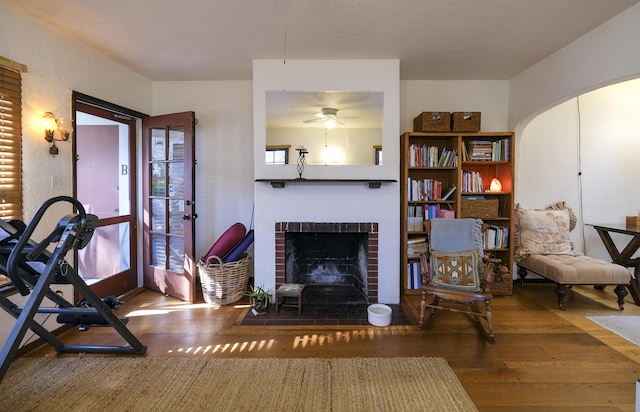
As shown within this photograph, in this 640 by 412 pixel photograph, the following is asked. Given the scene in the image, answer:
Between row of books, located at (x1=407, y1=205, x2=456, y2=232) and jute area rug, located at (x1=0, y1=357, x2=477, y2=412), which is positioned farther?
row of books, located at (x1=407, y1=205, x2=456, y2=232)

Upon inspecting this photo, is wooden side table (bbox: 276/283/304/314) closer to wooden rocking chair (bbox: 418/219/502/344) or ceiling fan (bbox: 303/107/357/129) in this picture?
wooden rocking chair (bbox: 418/219/502/344)

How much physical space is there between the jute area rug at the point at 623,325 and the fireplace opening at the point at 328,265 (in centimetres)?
214

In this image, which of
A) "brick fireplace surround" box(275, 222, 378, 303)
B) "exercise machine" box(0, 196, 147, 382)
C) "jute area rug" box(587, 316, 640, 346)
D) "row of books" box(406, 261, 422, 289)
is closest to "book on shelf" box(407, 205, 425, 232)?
"row of books" box(406, 261, 422, 289)

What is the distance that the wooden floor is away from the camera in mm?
1854

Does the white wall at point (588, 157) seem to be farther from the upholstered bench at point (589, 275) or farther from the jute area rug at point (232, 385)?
the jute area rug at point (232, 385)

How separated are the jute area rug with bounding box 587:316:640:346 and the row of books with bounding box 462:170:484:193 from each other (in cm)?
160

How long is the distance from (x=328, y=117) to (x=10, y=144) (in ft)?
8.31

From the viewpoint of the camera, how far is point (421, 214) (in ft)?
11.3

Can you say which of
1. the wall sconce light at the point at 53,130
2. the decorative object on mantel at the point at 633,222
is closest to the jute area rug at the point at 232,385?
the wall sconce light at the point at 53,130

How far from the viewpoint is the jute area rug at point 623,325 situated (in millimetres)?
2477

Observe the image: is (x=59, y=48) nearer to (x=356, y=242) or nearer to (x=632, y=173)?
(x=356, y=242)

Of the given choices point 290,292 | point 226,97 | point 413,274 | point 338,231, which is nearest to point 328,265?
point 338,231

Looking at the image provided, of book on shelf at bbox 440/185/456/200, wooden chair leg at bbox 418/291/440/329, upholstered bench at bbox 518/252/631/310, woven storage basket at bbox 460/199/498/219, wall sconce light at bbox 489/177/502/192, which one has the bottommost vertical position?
wooden chair leg at bbox 418/291/440/329

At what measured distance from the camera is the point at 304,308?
3.03 metres
